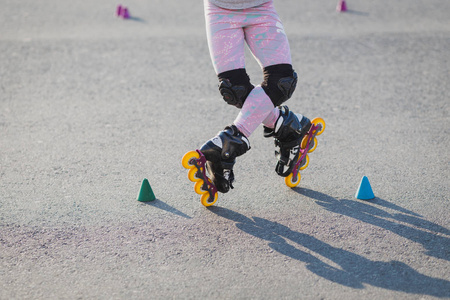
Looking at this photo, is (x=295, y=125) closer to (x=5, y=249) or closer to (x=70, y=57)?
(x=5, y=249)

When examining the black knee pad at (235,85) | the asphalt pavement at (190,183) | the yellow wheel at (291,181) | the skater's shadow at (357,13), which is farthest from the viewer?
the skater's shadow at (357,13)

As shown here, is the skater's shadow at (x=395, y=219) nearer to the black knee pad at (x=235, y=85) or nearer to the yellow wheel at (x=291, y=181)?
the yellow wheel at (x=291, y=181)

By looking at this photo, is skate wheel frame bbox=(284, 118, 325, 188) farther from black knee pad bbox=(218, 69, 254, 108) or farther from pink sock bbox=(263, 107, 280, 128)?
black knee pad bbox=(218, 69, 254, 108)

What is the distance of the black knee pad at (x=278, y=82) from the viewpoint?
3.70 m

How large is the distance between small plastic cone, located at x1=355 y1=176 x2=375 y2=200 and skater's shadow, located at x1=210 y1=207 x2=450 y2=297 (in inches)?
24.9

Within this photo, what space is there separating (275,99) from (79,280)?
1.62 metres

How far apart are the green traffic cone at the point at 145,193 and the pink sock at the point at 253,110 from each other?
726mm

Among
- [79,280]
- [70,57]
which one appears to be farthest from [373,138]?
[70,57]

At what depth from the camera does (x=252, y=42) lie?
377 cm

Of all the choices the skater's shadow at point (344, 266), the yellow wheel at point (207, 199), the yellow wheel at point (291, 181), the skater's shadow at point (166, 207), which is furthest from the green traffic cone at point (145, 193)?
the yellow wheel at point (291, 181)

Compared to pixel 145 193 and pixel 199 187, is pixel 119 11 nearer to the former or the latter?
pixel 145 193

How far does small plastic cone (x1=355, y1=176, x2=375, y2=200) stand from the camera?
387 cm

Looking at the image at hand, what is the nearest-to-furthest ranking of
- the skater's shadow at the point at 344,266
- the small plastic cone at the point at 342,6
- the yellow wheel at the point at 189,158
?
1. the skater's shadow at the point at 344,266
2. the yellow wheel at the point at 189,158
3. the small plastic cone at the point at 342,6

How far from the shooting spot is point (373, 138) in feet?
16.1
